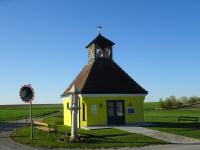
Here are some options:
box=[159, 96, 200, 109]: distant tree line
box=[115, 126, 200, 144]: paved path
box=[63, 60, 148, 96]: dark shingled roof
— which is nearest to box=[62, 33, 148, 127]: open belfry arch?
box=[63, 60, 148, 96]: dark shingled roof

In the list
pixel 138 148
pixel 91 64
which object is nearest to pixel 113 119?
pixel 91 64

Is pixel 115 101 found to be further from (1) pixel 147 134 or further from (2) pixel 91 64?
(1) pixel 147 134

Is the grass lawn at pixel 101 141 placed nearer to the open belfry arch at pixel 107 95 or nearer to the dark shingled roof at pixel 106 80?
the open belfry arch at pixel 107 95

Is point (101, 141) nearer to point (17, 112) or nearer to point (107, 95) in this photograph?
point (107, 95)

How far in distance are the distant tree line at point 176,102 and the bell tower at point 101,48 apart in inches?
1719

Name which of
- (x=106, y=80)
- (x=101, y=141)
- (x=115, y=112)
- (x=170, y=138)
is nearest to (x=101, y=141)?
(x=101, y=141)

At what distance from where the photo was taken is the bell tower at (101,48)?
37562 mm

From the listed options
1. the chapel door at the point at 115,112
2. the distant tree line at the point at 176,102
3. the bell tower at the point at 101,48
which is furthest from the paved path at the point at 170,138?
the distant tree line at the point at 176,102

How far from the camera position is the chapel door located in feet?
113

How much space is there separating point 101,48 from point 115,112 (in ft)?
21.0

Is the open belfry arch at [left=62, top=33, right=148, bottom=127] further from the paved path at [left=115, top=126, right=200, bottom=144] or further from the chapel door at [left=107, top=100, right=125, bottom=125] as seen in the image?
the paved path at [left=115, top=126, right=200, bottom=144]

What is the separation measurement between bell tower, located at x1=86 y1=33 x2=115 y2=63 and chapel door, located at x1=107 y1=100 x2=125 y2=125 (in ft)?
15.8

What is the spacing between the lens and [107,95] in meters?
34.1

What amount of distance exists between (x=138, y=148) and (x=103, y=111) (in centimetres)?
1352
